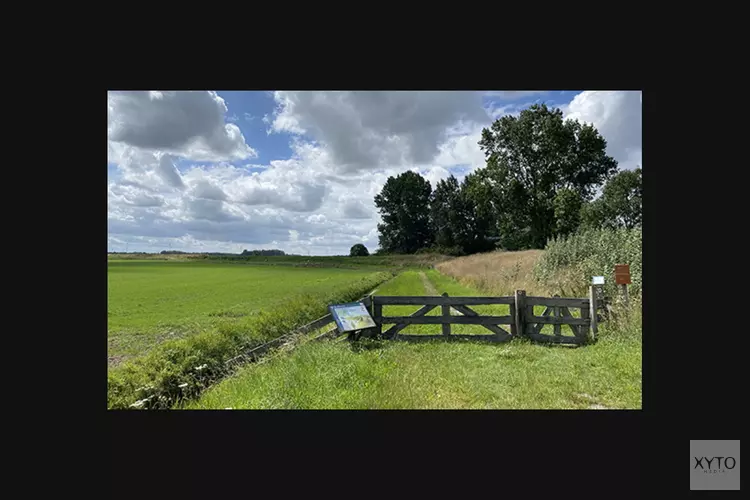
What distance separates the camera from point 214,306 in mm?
14359

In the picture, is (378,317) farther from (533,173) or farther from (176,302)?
(533,173)

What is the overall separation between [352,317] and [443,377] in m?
2.18

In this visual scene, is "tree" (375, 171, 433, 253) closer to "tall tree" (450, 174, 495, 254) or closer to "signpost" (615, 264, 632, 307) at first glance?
"tall tree" (450, 174, 495, 254)

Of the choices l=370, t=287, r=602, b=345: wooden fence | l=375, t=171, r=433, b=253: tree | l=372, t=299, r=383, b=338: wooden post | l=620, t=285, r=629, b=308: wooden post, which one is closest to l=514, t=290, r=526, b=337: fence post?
l=370, t=287, r=602, b=345: wooden fence

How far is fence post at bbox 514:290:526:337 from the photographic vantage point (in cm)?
735

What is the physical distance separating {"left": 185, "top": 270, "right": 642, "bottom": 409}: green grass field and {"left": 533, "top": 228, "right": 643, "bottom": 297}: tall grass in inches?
64.3

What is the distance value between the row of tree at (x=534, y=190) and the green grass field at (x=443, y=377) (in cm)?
1272

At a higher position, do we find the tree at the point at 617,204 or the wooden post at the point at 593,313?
the tree at the point at 617,204

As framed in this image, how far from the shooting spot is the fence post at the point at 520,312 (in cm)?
735

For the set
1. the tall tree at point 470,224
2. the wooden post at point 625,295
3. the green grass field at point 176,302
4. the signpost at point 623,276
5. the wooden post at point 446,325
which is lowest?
the green grass field at point 176,302

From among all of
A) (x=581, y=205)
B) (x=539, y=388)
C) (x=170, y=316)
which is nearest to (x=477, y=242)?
(x=581, y=205)

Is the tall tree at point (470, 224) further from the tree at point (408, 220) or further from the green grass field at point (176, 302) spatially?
the green grass field at point (176, 302)

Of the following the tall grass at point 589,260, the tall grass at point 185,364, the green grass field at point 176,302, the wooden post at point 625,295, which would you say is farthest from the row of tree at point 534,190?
the wooden post at point 625,295

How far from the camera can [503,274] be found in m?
12.6
